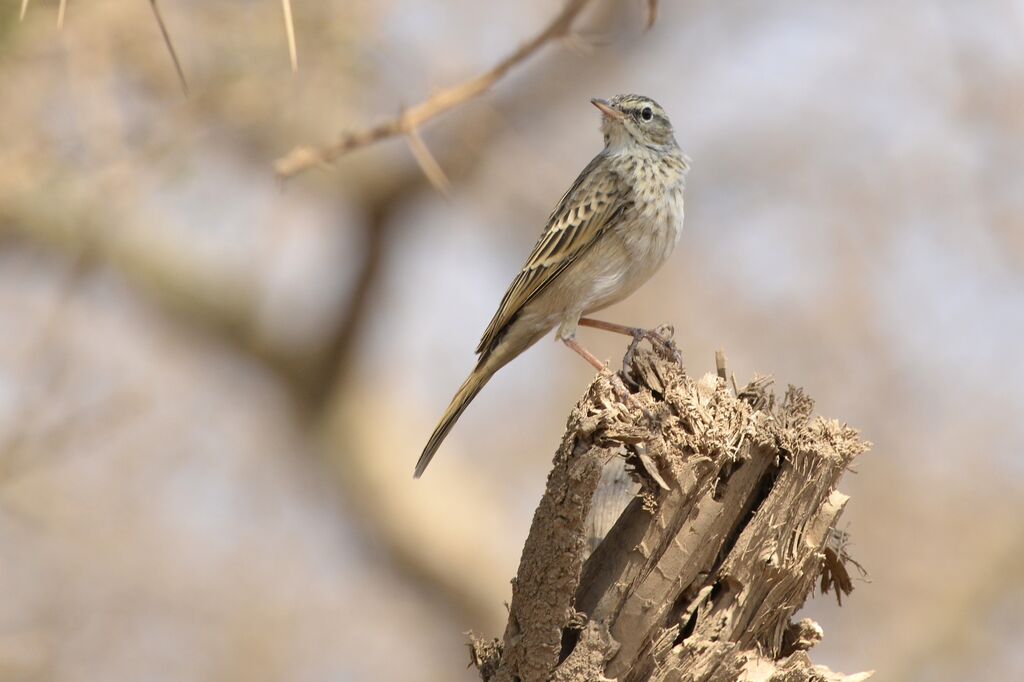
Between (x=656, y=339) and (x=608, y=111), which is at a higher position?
(x=608, y=111)

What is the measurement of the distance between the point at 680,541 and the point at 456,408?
2.24 meters

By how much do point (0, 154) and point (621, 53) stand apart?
974 cm

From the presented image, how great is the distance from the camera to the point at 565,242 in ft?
23.9

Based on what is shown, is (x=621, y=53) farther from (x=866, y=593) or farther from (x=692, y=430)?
(x=692, y=430)

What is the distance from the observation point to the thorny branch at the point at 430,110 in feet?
12.2

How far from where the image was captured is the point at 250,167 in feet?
53.8

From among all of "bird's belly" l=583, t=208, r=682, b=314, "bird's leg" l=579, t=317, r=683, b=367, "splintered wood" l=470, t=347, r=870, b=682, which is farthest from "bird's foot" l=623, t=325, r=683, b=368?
"bird's belly" l=583, t=208, r=682, b=314

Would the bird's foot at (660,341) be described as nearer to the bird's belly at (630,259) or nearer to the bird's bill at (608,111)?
the bird's belly at (630,259)

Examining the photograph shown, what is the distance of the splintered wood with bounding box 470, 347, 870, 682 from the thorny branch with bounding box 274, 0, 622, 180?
1.31m

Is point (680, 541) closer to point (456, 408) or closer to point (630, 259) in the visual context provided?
point (456, 408)

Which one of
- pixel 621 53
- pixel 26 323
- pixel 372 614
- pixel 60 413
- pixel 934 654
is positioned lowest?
pixel 60 413

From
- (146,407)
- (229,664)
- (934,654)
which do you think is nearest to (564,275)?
(146,407)

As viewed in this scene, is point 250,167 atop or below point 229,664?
atop


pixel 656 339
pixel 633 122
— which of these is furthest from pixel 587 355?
pixel 633 122
